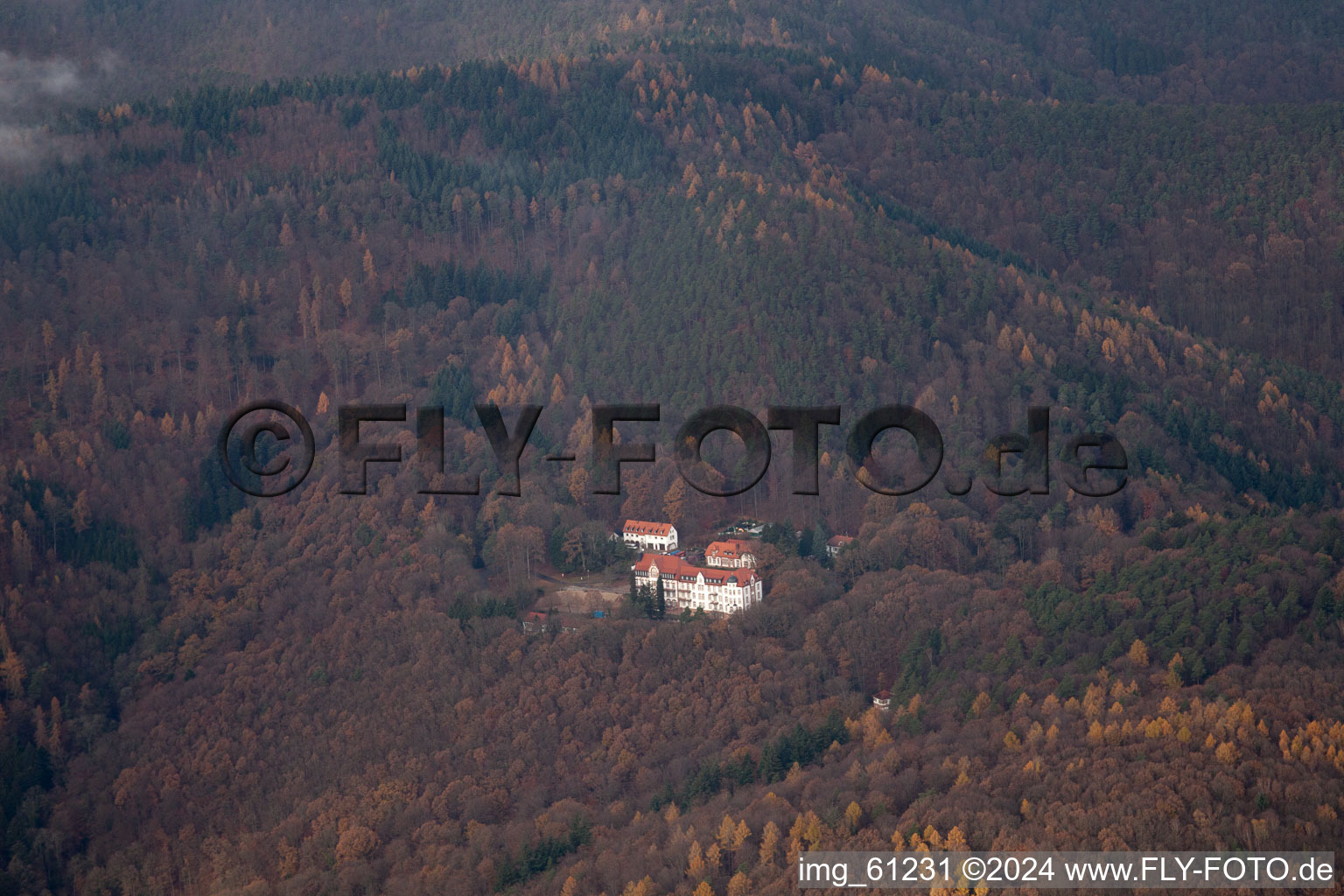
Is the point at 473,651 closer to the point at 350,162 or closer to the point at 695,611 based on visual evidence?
the point at 695,611

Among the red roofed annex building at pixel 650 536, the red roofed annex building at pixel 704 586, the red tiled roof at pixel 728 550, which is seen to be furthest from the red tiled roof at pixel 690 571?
the red roofed annex building at pixel 650 536

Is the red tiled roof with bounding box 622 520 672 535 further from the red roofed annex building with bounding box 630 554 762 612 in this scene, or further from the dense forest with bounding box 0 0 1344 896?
the red roofed annex building with bounding box 630 554 762 612

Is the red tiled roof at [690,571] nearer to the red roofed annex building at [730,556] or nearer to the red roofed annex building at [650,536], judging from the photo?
the red roofed annex building at [730,556]

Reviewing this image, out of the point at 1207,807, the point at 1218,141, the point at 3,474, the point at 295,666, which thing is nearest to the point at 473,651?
the point at 295,666

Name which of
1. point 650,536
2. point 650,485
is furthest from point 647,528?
point 650,485

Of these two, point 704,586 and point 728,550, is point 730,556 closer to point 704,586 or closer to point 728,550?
point 728,550

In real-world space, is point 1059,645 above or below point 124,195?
below
